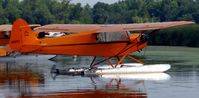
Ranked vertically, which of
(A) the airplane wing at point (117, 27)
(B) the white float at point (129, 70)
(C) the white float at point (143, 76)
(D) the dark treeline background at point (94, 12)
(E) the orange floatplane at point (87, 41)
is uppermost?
(A) the airplane wing at point (117, 27)

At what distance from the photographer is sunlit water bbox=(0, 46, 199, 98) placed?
17.6 m

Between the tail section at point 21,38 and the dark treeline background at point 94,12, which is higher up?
the tail section at point 21,38

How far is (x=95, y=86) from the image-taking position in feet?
64.9

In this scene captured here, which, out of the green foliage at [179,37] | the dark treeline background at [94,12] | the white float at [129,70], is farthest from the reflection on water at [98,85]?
the dark treeline background at [94,12]

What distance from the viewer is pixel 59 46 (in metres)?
23.8

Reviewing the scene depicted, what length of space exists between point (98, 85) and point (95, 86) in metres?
0.29

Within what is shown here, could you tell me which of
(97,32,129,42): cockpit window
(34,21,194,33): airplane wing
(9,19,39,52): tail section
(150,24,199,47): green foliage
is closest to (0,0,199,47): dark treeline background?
(150,24,199,47): green foliage

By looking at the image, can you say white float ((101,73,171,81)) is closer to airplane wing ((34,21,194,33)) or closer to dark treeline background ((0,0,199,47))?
airplane wing ((34,21,194,33))

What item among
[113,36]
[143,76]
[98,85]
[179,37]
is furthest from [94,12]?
[98,85]

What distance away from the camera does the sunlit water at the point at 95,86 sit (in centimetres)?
1762

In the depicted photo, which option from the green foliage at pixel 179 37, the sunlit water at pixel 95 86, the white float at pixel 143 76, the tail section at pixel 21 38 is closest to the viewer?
the sunlit water at pixel 95 86

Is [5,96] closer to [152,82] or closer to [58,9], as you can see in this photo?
[152,82]

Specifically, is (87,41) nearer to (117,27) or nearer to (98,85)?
(117,27)

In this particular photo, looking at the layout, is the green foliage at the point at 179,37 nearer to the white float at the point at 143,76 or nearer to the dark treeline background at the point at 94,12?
the white float at the point at 143,76
